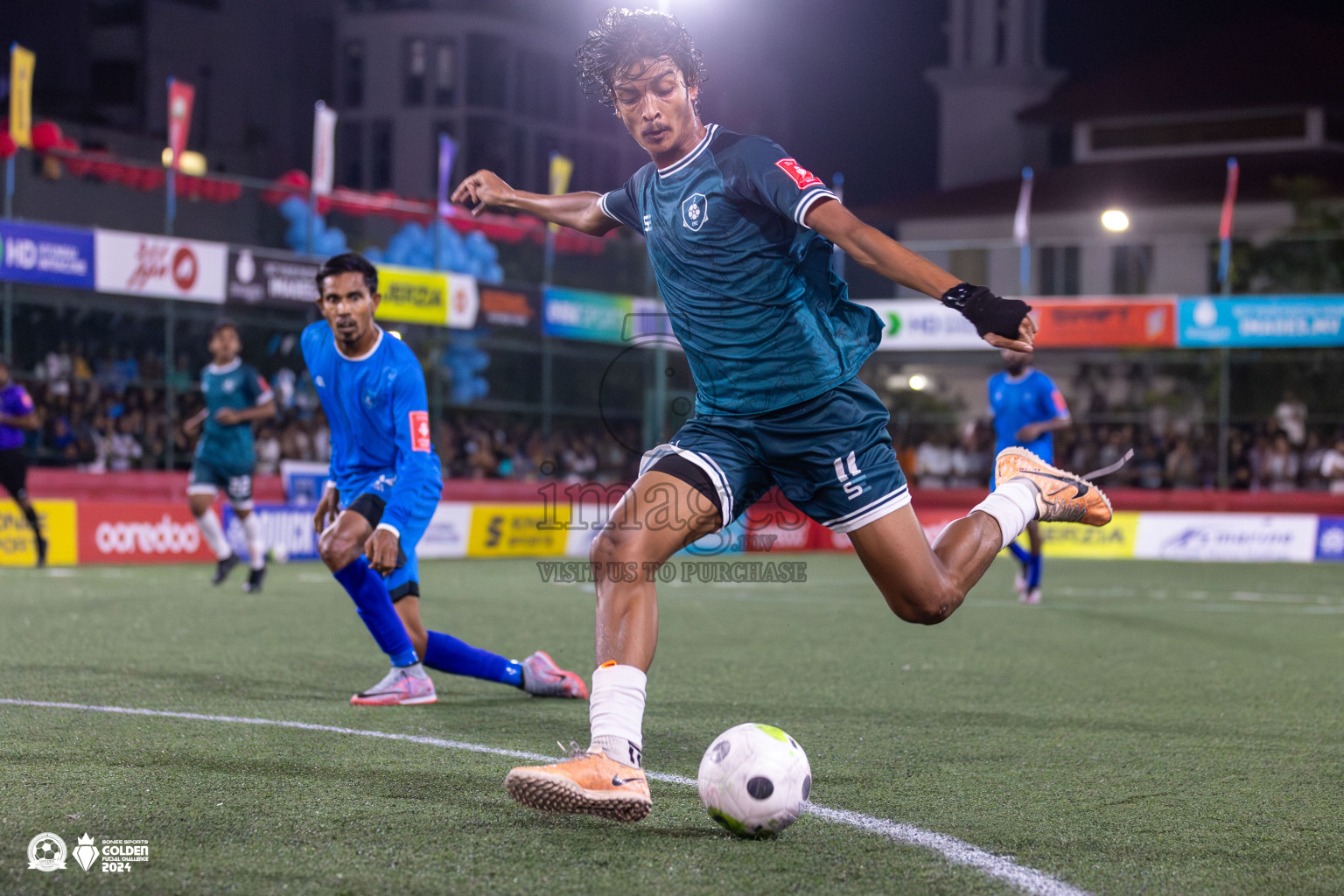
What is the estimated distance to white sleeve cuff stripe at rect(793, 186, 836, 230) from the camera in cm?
372

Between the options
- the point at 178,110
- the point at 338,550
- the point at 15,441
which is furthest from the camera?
the point at 178,110

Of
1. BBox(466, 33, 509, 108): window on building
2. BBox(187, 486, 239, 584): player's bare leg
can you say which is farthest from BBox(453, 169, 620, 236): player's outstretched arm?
BBox(466, 33, 509, 108): window on building

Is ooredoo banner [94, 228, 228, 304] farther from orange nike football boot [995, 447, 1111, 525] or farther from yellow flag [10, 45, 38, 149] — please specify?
orange nike football boot [995, 447, 1111, 525]

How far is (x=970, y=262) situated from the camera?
88.6 ft

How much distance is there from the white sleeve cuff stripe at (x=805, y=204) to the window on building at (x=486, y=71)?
5148cm

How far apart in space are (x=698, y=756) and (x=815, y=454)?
4.40 feet

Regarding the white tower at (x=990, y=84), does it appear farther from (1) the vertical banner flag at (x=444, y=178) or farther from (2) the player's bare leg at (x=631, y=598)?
(2) the player's bare leg at (x=631, y=598)

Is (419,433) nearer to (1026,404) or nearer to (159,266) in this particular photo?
(1026,404)

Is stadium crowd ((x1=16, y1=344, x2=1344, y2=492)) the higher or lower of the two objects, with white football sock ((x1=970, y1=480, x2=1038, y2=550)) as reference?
higher

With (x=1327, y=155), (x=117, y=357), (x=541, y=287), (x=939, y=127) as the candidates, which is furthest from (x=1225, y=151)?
(x=117, y=357)

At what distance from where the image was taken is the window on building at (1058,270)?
26.4m

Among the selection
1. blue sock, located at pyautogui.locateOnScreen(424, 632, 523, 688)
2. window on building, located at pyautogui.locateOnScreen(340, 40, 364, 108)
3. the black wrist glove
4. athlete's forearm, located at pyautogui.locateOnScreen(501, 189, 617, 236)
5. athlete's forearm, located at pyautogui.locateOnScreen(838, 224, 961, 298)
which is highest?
window on building, located at pyautogui.locateOnScreen(340, 40, 364, 108)

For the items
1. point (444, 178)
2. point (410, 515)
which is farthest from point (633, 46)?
point (444, 178)

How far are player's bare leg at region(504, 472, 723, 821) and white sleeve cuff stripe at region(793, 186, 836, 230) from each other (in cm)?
82
